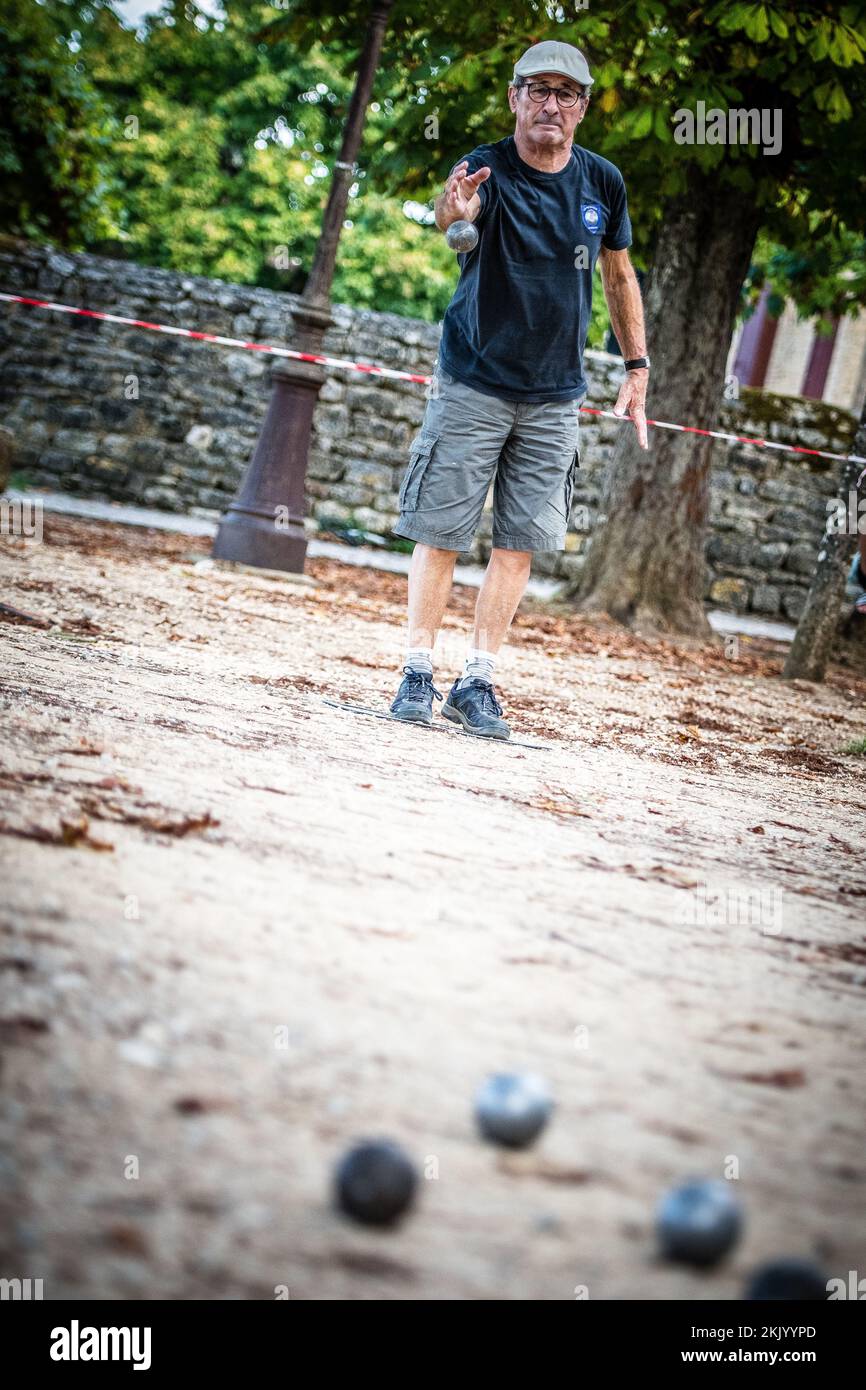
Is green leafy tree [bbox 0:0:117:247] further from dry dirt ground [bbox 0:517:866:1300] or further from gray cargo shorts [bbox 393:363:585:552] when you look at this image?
dry dirt ground [bbox 0:517:866:1300]

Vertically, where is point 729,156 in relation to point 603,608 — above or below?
above

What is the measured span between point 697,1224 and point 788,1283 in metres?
0.10

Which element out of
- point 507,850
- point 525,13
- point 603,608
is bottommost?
point 603,608

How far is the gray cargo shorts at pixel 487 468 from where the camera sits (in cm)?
433

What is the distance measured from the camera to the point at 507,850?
2.79m

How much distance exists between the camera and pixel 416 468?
14.5 ft

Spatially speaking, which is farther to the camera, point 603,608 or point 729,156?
point 603,608

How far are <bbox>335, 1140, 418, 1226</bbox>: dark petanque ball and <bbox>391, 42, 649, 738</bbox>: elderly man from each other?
2.99 meters

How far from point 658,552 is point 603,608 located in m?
0.56

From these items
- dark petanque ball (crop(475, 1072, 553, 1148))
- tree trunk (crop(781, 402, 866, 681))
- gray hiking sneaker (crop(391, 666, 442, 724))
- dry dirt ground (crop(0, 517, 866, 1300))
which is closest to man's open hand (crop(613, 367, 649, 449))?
gray hiking sneaker (crop(391, 666, 442, 724))

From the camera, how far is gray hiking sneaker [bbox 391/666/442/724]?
4.29m

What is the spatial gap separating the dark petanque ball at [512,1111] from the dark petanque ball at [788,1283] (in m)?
0.30

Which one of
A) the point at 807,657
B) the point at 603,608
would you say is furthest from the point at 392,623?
the point at 807,657
